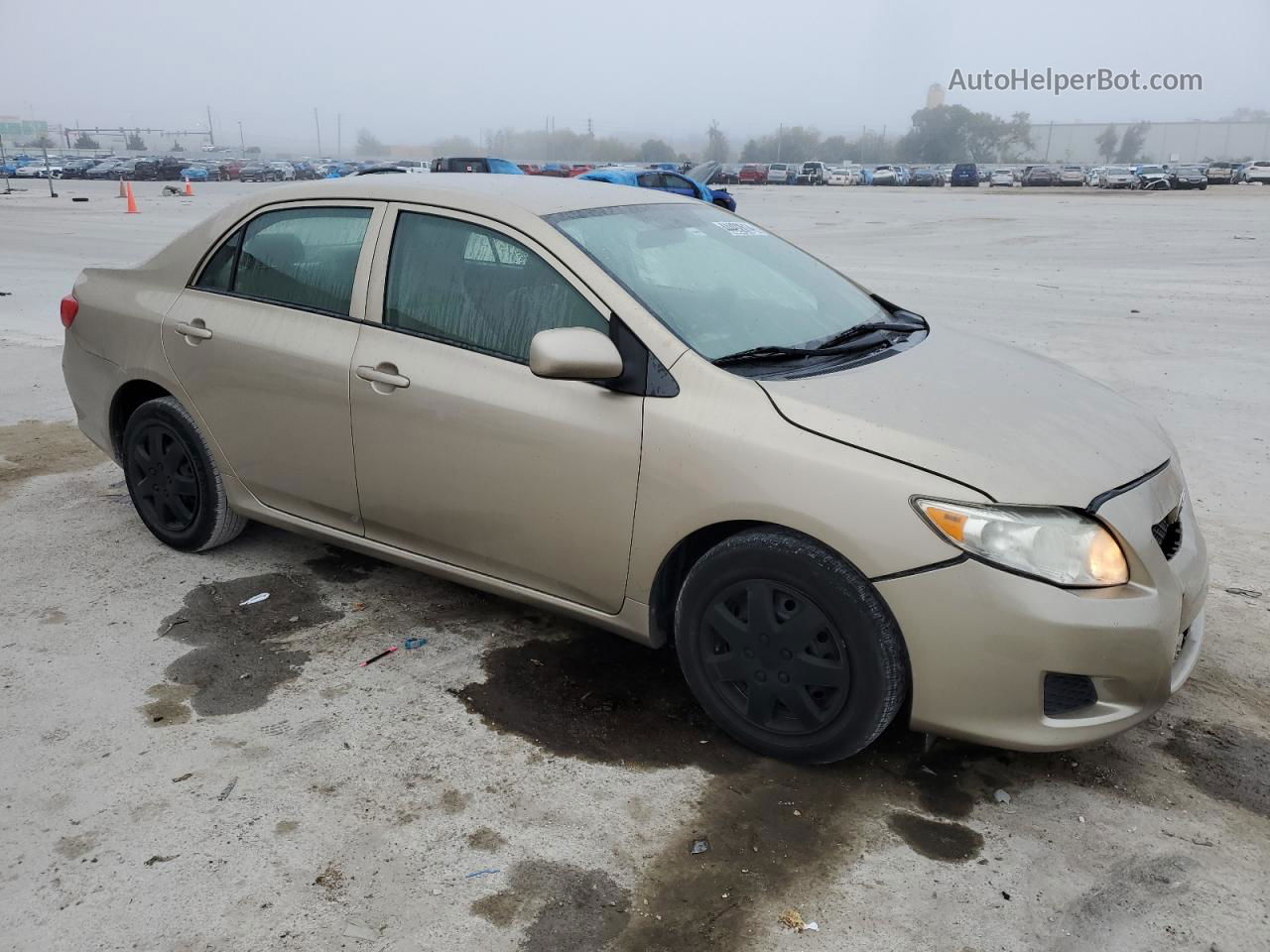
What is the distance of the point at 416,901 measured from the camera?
8.14ft

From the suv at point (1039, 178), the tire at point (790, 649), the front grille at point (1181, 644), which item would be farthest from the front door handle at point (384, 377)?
the suv at point (1039, 178)

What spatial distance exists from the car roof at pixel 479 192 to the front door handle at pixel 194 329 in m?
0.56

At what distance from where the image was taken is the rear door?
3.74 m

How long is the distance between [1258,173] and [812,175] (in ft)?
80.2

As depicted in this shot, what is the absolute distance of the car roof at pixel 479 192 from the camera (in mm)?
3549

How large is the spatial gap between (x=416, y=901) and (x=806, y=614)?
127cm

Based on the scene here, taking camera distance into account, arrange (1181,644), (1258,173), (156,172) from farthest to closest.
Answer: (156,172) → (1258,173) → (1181,644)

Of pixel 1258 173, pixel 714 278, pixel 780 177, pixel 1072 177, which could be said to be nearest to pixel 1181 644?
pixel 714 278

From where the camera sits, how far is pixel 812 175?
6419cm

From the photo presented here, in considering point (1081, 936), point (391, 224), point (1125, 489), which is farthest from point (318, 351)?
point (1081, 936)

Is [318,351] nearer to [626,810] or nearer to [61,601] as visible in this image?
[61,601]

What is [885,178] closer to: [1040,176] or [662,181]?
[1040,176]

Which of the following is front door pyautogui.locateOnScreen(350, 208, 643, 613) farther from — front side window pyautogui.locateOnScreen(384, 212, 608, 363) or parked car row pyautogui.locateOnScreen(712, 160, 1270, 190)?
parked car row pyautogui.locateOnScreen(712, 160, 1270, 190)

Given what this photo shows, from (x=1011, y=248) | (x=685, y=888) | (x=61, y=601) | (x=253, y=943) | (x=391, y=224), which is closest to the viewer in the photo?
(x=253, y=943)
